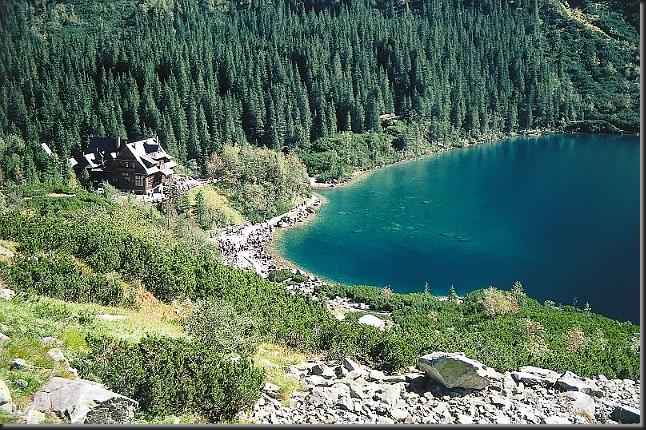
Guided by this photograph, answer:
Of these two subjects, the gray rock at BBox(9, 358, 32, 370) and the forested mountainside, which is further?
the forested mountainside

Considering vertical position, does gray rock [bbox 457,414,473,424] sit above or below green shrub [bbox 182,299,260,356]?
below

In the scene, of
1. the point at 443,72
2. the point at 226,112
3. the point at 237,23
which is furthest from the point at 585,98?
the point at 226,112

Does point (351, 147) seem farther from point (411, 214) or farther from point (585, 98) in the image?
point (585, 98)

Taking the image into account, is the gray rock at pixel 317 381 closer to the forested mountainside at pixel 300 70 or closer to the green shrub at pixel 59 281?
the green shrub at pixel 59 281

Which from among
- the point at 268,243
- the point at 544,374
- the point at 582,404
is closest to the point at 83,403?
the point at 582,404

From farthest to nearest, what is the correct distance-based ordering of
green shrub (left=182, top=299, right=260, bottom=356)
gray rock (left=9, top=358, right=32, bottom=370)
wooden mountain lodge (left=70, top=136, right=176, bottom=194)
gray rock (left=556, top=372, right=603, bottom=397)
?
wooden mountain lodge (left=70, top=136, right=176, bottom=194) → green shrub (left=182, top=299, right=260, bottom=356) → gray rock (left=556, top=372, right=603, bottom=397) → gray rock (left=9, top=358, right=32, bottom=370)

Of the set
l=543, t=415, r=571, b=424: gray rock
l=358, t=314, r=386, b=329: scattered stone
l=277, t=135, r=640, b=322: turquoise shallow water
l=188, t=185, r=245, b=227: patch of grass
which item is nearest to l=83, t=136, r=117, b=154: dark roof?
l=188, t=185, r=245, b=227: patch of grass

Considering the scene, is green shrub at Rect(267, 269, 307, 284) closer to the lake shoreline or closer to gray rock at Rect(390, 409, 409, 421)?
the lake shoreline
